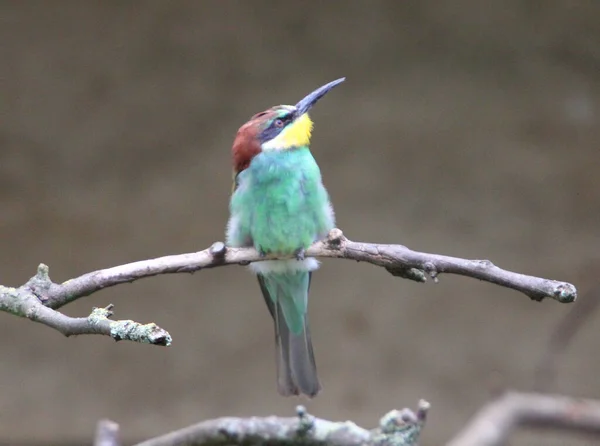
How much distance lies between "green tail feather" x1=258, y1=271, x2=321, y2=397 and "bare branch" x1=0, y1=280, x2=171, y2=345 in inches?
28.5

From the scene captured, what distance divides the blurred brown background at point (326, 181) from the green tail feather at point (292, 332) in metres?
0.86

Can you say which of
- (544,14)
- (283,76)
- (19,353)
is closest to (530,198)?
(544,14)

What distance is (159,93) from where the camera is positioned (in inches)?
111

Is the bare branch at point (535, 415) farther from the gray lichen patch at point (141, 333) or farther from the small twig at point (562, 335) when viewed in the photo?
the small twig at point (562, 335)

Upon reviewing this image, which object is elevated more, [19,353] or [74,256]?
[74,256]

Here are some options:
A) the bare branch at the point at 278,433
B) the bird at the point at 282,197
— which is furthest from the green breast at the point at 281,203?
the bare branch at the point at 278,433

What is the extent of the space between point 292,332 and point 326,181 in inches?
36.4

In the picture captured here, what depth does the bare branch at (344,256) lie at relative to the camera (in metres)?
1.45

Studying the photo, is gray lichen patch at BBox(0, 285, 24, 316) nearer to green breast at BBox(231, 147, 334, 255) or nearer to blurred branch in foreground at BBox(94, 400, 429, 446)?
blurred branch in foreground at BBox(94, 400, 429, 446)

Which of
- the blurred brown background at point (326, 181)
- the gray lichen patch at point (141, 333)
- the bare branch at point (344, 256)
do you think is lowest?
the gray lichen patch at point (141, 333)

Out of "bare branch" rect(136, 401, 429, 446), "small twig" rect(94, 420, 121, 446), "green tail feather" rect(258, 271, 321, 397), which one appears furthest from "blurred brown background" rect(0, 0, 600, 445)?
"small twig" rect(94, 420, 121, 446)

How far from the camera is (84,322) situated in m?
1.25

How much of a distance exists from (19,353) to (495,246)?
1.71 m

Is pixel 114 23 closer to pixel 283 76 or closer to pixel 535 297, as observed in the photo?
pixel 283 76
